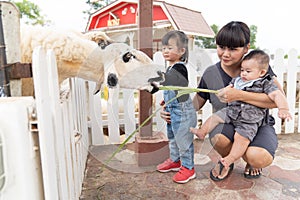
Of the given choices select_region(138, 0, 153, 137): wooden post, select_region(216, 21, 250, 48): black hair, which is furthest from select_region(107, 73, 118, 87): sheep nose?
select_region(216, 21, 250, 48): black hair

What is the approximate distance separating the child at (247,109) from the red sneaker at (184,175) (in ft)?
0.60

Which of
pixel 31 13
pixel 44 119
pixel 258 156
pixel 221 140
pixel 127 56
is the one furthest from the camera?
pixel 31 13

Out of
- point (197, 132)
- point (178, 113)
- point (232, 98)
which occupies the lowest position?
point (197, 132)

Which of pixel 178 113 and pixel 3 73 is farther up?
pixel 3 73

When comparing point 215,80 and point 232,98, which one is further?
point 215,80

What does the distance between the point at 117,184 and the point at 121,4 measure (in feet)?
28.1

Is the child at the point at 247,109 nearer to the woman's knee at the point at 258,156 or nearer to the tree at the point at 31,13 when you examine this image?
the woman's knee at the point at 258,156

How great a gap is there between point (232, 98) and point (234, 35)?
442 mm

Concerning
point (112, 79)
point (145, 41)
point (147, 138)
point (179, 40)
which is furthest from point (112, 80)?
point (147, 138)

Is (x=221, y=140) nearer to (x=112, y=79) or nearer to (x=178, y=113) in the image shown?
(x=178, y=113)

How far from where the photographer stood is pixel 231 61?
1934 mm

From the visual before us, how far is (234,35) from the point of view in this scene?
1.80 metres

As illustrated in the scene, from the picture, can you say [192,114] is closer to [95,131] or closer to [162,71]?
[162,71]

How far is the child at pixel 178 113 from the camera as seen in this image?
1.68 metres
